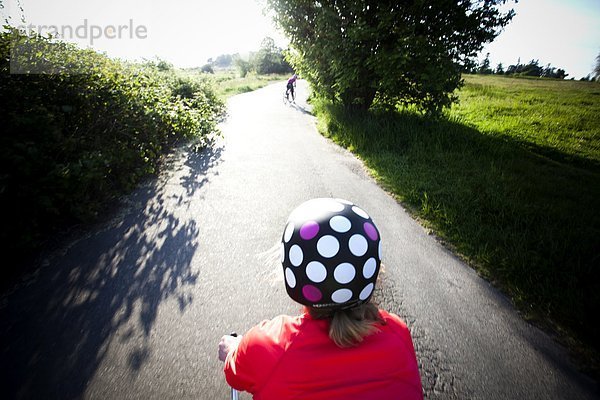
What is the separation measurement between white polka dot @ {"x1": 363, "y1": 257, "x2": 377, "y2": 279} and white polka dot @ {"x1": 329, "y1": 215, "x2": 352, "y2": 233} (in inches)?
9.0

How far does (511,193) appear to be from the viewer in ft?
15.9

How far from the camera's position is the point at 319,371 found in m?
1.14

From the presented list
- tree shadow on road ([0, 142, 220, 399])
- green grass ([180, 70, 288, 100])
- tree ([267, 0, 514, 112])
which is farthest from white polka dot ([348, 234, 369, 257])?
green grass ([180, 70, 288, 100])

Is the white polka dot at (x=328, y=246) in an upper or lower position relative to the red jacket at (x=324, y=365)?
upper

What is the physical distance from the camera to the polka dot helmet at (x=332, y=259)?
4.55 feet

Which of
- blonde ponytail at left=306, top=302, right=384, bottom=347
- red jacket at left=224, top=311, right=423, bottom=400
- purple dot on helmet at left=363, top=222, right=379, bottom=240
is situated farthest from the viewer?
purple dot on helmet at left=363, top=222, right=379, bottom=240

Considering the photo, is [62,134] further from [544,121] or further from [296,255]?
[544,121]

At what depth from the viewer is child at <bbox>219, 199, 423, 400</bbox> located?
1128 mm

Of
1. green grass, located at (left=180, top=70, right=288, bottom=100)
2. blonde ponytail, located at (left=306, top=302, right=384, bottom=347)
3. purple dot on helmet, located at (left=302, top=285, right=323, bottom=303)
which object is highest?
green grass, located at (left=180, top=70, right=288, bottom=100)

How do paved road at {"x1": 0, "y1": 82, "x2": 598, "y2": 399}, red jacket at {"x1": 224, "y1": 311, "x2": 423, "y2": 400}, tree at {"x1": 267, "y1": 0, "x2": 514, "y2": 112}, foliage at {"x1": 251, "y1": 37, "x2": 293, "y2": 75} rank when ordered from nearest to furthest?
1. red jacket at {"x1": 224, "y1": 311, "x2": 423, "y2": 400}
2. paved road at {"x1": 0, "y1": 82, "x2": 598, "y2": 399}
3. tree at {"x1": 267, "y1": 0, "x2": 514, "y2": 112}
4. foliage at {"x1": 251, "y1": 37, "x2": 293, "y2": 75}

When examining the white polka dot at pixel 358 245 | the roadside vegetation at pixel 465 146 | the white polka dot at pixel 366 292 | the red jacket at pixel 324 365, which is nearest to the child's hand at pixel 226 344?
the red jacket at pixel 324 365

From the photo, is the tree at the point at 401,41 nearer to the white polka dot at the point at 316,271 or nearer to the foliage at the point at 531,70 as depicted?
the white polka dot at the point at 316,271

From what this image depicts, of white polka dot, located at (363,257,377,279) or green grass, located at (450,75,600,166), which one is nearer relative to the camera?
white polka dot, located at (363,257,377,279)

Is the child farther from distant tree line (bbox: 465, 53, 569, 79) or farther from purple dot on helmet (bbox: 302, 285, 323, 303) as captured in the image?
distant tree line (bbox: 465, 53, 569, 79)
